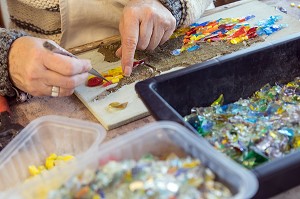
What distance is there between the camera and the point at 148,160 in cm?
59

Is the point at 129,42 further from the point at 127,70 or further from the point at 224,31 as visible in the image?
the point at 224,31

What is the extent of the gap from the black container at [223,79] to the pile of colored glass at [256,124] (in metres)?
0.02

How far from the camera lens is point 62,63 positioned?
87cm

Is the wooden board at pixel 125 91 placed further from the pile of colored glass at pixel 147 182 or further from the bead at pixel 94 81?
the pile of colored glass at pixel 147 182

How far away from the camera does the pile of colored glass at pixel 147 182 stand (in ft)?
1.77

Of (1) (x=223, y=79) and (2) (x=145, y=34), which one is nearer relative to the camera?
(1) (x=223, y=79)

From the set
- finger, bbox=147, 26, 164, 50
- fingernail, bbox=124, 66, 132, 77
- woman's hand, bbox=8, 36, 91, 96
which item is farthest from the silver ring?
finger, bbox=147, 26, 164, 50

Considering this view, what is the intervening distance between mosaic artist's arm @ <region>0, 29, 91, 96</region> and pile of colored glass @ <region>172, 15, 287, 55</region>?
0.30 meters

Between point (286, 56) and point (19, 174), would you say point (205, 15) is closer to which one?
point (286, 56)

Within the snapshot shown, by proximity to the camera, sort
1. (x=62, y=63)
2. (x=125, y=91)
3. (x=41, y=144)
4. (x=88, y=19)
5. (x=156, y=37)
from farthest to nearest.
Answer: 1. (x=88, y=19)
2. (x=156, y=37)
3. (x=125, y=91)
4. (x=62, y=63)
5. (x=41, y=144)

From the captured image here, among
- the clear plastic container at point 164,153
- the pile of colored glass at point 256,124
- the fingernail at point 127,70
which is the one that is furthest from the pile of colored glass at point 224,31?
the clear plastic container at point 164,153

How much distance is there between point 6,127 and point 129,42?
1.06ft

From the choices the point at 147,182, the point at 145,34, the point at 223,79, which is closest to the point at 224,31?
the point at 145,34

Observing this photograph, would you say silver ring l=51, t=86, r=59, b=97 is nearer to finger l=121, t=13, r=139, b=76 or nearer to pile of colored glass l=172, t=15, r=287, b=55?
finger l=121, t=13, r=139, b=76
